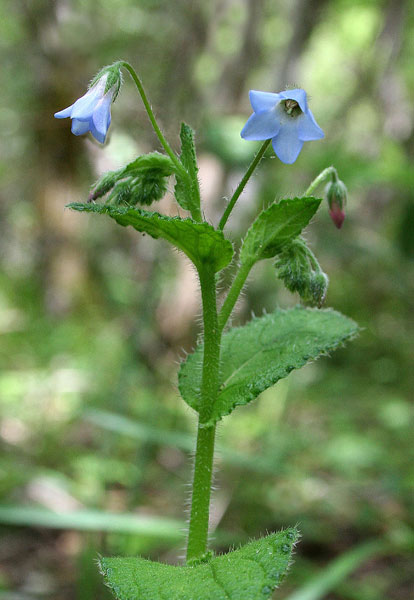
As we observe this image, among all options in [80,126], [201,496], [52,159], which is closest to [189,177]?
[80,126]

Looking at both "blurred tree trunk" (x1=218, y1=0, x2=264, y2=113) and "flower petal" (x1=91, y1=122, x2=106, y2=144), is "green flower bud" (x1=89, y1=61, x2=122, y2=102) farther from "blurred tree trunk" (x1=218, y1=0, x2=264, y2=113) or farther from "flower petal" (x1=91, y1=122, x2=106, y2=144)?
"blurred tree trunk" (x1=218, y1=0, x2=264, y2=113)

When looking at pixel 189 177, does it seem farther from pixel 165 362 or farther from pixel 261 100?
pixel 165 362

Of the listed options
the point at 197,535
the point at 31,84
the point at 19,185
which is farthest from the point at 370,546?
the point at 19,185

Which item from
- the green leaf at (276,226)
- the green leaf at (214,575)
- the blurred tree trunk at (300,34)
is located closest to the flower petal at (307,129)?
the green leaf at (276,226)

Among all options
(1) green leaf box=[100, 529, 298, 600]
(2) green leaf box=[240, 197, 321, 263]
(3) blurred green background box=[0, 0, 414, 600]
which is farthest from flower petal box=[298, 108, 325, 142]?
(1) green leaf box=[100, 529, 298, 600]

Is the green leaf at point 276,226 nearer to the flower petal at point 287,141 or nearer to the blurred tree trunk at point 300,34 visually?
the flower petal at point 287,141

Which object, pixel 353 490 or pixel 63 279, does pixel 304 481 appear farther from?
pixel 63 279
